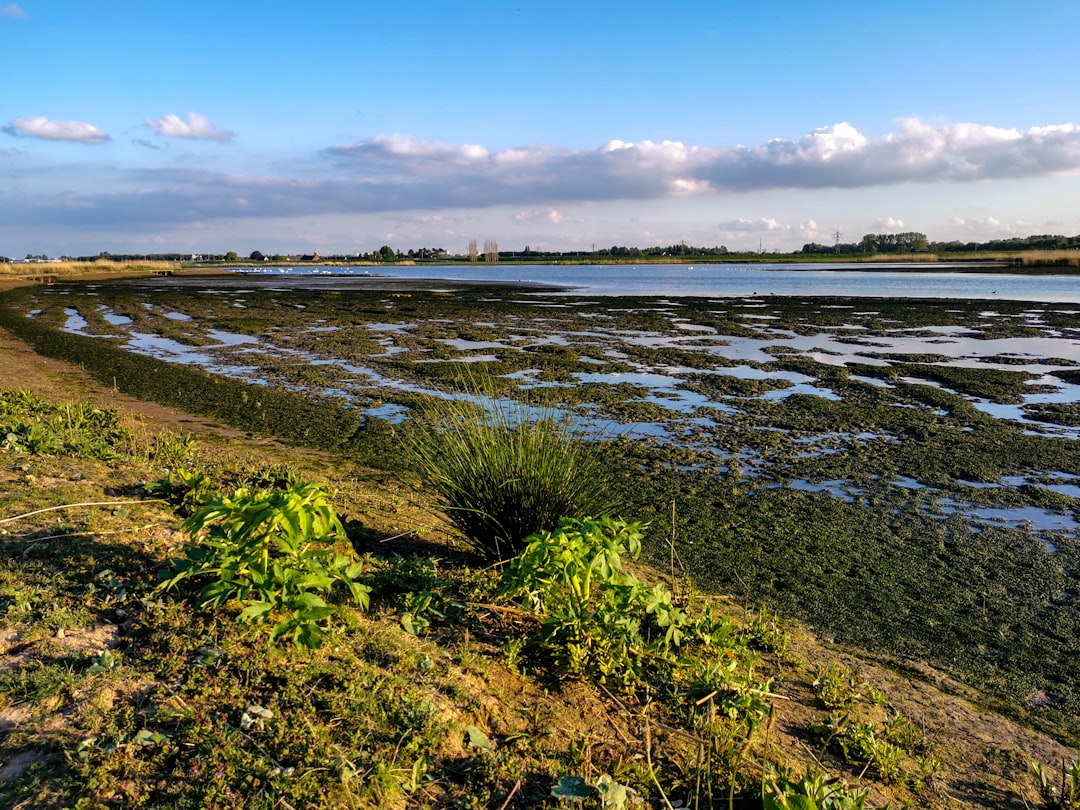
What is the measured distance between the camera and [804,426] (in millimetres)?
9820

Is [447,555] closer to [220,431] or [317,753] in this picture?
[317,753]

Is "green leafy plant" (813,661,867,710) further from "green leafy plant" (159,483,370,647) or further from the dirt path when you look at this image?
the dirt path

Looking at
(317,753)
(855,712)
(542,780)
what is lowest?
(855,712)

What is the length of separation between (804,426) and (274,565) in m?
8.22

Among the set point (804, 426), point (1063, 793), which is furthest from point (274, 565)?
point (804, 426)

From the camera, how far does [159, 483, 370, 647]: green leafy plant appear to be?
296 centimetres

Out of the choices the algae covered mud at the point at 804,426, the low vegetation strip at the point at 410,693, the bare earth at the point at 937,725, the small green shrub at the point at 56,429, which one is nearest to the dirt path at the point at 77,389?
the algae covered mud at the point at 804,426

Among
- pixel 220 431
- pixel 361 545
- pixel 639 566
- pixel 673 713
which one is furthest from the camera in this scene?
pixel 220 431

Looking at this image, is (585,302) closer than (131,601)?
No

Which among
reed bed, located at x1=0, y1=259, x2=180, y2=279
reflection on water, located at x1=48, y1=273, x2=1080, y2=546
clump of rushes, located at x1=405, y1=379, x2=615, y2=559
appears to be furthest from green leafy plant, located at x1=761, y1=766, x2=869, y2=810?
reed bed, located at x1=0, y1=259, x2=180, y2=279

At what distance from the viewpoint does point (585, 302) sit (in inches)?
1346

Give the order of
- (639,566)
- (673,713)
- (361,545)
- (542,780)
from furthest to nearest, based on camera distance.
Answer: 1. (639,566)
2. (361,545)
3. (673,713)
4. (542,780)

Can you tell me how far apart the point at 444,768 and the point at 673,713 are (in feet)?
3.61

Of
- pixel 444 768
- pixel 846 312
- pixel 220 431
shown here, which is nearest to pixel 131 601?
pixel 444 768
